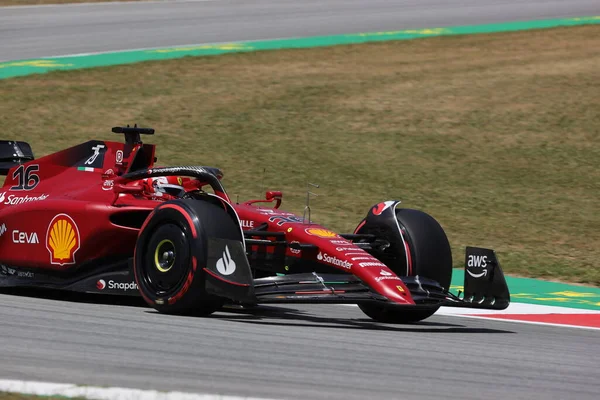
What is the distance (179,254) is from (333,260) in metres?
1.10

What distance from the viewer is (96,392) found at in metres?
5.59

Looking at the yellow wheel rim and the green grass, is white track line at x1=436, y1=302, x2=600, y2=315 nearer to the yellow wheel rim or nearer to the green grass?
the green grass

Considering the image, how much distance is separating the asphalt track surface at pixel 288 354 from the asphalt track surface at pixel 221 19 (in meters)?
19.2

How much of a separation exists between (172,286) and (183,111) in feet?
47.0

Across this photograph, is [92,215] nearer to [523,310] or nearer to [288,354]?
[288,354]

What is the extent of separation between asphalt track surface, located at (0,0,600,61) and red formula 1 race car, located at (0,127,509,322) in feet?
56.5

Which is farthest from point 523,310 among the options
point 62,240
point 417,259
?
point 62,240

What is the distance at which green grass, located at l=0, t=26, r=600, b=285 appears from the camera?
17.4 m

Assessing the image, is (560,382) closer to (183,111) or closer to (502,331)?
(502,331)

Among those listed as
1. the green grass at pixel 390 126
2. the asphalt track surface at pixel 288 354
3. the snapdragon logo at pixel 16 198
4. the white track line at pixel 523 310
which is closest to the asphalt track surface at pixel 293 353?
the asphalt track surface at pixel 288 354

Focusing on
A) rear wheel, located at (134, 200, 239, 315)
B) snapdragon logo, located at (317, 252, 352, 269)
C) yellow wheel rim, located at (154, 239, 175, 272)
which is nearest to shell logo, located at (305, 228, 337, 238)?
snapdragon logo, located at (317, 252, 352, 269)

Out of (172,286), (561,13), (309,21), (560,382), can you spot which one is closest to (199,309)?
(172,286)

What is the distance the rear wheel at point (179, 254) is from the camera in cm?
835

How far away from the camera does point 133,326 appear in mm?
7805
